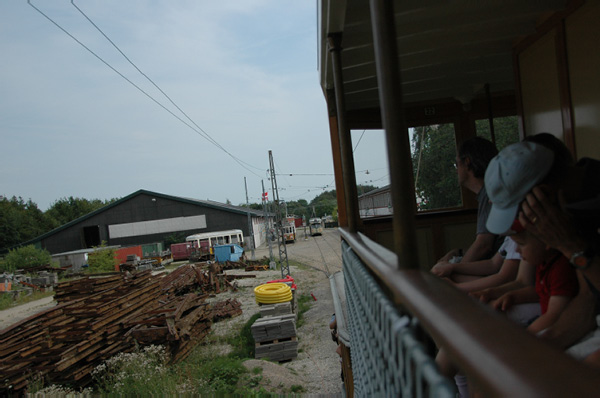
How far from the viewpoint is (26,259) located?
3738 centimetres

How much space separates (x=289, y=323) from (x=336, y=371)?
6.91ft

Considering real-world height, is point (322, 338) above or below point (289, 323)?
below

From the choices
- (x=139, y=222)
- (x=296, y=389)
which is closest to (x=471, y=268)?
(x=296, y=389)

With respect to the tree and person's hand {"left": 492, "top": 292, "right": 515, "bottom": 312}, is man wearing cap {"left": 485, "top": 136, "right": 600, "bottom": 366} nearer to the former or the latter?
person's hand {"left": 492, "top": 292, "right": 515, "bottom": 312}

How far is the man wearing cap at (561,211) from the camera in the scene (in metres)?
1.15

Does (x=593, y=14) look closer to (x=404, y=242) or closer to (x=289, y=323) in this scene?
(x=404, y=242)

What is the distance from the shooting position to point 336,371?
355 inches

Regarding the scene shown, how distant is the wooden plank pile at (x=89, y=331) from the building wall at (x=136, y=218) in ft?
103

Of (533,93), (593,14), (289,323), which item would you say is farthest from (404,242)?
(289,323)

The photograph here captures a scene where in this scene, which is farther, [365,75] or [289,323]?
[289,323]

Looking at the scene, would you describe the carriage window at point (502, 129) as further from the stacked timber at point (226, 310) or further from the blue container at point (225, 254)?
the blue container at point (225, 254)

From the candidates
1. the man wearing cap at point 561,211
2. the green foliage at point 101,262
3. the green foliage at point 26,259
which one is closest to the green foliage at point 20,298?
the green foliage at point 101,262

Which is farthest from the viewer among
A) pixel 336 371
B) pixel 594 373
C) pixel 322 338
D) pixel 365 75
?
pixel 322 338

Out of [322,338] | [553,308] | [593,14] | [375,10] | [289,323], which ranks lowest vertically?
[322,338]
